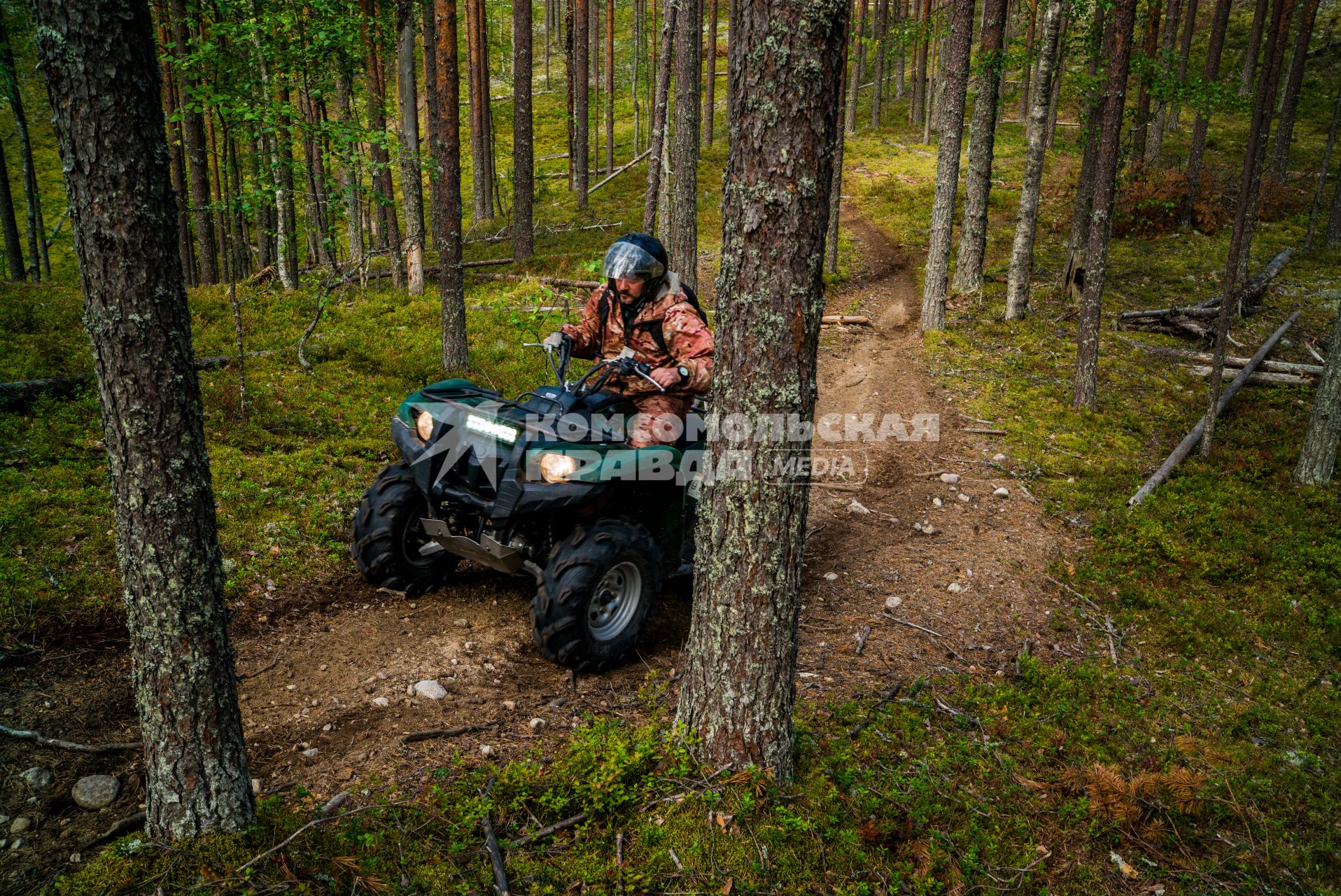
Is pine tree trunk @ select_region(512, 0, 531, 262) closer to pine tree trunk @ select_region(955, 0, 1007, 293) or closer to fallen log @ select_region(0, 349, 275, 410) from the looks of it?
pine tree trunk @ select_region(955, 0, 1007, 293)

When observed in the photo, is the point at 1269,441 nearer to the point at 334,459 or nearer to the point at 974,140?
the point at 974,140

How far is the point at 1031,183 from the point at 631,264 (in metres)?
11.2

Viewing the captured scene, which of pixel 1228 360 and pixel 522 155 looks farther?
pixel 522 155

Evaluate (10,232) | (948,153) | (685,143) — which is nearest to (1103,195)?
(948,153)

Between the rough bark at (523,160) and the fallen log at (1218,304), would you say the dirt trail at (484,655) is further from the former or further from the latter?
the rough bark at (523,160)

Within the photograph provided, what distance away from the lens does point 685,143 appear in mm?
10117

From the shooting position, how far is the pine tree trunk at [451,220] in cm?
923

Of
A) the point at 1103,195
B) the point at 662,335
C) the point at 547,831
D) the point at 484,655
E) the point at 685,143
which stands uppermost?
the point at 685,143

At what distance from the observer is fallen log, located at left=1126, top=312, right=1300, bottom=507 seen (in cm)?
802

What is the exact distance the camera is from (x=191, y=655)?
2607 millimetres

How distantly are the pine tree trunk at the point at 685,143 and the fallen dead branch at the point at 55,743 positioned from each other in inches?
337

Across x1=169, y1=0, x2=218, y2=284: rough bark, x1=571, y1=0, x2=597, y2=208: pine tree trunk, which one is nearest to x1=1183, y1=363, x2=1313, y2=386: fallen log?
x1=169, y1=0, x2=218, y2=284: rough bark

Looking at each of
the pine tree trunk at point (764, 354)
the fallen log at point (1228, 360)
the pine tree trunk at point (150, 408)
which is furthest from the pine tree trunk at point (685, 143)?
the pine tree trunk at point (150, 408)

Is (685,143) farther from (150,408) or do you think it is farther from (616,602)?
(150,408)
